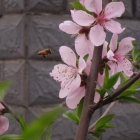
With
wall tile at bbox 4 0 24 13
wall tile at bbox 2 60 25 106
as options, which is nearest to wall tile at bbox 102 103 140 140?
wall tile at bbox 2 60 25 106

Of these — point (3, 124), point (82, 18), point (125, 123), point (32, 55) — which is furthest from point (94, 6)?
point (125, 123)

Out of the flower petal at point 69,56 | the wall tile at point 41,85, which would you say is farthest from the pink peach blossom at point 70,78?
the wall tile at point 41,85

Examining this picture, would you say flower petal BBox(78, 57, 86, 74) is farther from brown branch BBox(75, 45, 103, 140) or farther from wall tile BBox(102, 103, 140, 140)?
wall tile BBox(102, 103, 140, 140)

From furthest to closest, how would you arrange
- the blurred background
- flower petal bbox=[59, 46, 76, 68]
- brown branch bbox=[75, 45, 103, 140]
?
the blurred background → flower petal bbox=[59, 46, 76, 68] → brown branch bbox=[75, 45, 103, 140]

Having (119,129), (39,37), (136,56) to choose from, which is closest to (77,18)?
(136,56)

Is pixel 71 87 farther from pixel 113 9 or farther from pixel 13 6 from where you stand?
pixel 13 6

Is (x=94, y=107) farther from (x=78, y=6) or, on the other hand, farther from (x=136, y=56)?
(x=136, y=56)

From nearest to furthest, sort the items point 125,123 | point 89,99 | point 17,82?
point 89,99
point 17,82
point 125,123
